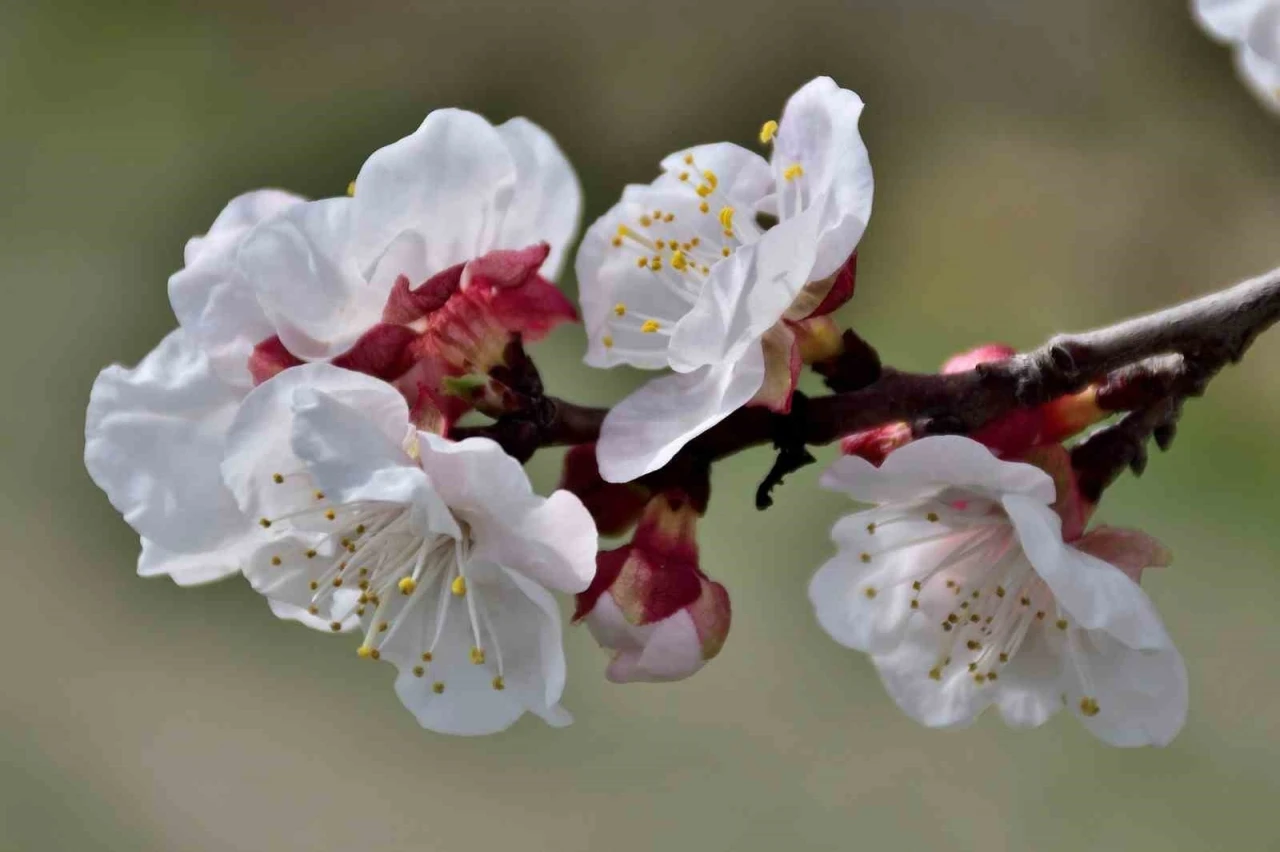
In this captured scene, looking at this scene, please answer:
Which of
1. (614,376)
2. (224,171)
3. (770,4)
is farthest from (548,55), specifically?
(614,376)

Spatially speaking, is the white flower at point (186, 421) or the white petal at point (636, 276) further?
the white petal at point (636, 276)

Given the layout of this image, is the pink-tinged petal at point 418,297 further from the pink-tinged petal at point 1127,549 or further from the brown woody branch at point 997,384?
the pink-tinged petal at point 1127,549

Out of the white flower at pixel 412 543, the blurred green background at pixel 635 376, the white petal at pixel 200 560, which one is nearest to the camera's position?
the white flower at pixel 412 543

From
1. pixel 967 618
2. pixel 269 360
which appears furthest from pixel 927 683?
pixel 269 360

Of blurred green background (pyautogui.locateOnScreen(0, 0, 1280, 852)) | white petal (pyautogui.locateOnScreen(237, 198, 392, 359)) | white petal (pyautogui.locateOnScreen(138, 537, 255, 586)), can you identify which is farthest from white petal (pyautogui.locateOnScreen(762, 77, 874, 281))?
blurred green background (pyautogui.locateOnScreen(0, 0, 1280, 852))

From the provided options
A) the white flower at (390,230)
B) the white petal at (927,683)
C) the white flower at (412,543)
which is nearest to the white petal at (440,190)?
the white flower at (390,230)
